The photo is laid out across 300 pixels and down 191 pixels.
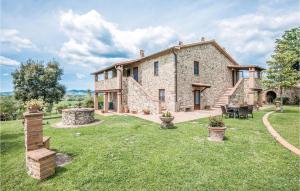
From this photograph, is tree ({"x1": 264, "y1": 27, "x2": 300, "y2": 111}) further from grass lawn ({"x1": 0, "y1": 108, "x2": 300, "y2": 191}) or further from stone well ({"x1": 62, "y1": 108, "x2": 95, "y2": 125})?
stone well ({"x1": 62, "y1": 108, "x2": 95, "y2": 125})

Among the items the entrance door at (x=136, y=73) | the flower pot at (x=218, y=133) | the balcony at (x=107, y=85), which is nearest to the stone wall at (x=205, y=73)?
the entrance door at (x=136, y=73)

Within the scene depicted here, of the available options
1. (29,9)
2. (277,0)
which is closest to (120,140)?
(29,9)

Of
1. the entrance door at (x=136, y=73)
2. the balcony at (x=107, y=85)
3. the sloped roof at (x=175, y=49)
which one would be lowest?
the balcony at (x=107, y=85)

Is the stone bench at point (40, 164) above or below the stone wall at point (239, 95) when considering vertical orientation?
below

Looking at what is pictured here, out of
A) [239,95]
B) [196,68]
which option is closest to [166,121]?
[196,68]

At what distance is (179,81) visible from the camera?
1803 cm

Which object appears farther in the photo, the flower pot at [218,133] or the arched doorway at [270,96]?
the arched doorway at [270,96]

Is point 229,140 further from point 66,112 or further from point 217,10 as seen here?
point 66,112

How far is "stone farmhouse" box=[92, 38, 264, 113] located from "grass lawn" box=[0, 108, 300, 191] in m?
9.29

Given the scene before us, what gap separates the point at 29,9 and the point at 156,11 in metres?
8.66

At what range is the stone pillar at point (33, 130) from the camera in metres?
5.43

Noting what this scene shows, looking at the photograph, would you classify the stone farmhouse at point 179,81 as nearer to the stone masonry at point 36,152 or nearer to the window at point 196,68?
the window at point 196,68

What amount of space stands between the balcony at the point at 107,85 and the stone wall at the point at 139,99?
1492 mm

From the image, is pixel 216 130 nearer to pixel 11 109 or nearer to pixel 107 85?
pixel 107 85
